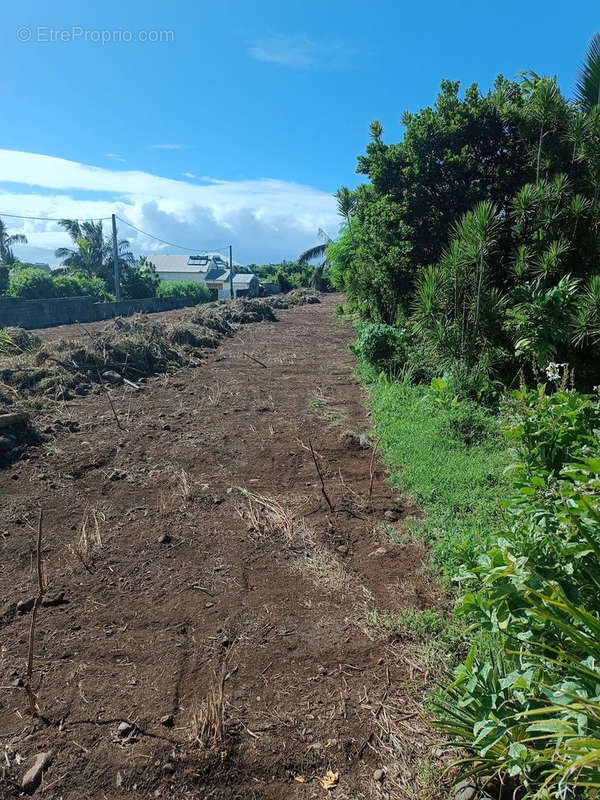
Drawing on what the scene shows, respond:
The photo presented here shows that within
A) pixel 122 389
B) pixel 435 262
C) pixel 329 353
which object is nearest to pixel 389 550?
pixel 122 389

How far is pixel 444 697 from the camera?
2184 mm

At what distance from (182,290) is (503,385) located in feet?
120

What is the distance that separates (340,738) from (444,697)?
49 centimetres

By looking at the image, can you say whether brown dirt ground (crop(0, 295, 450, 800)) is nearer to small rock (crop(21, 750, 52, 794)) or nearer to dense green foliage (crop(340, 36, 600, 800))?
small rock (crop(21, 750, 52, 794))

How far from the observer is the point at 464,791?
1842mm

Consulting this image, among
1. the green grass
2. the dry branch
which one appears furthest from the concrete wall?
the green grass

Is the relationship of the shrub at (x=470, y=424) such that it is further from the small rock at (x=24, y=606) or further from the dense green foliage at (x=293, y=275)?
the dense green foliage at (x=293, y=275)

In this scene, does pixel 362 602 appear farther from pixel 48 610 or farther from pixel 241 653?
pixel 48 610

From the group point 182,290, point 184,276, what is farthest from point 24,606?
point 184,276

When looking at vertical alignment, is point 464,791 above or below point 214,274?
below

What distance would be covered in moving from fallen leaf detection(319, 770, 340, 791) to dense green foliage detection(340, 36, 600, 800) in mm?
495

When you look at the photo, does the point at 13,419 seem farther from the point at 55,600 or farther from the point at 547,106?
the point at 547,106

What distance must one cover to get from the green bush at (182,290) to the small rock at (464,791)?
34969 mm

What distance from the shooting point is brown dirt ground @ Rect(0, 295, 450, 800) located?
6.86 ft
